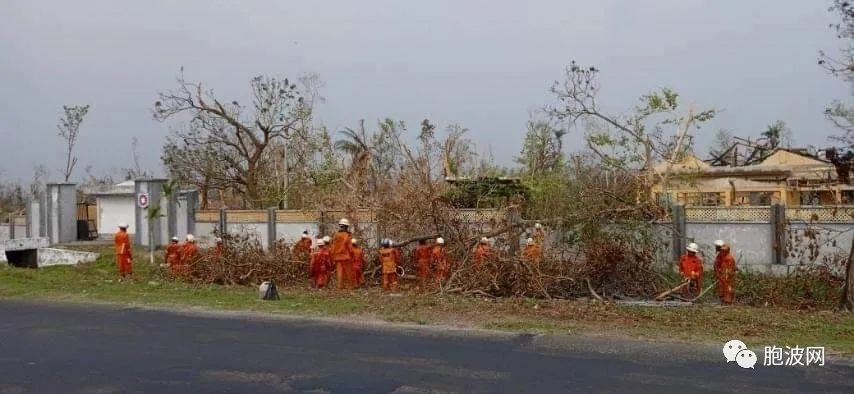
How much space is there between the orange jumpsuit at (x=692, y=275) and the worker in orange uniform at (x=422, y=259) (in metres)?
Answer: 4.87

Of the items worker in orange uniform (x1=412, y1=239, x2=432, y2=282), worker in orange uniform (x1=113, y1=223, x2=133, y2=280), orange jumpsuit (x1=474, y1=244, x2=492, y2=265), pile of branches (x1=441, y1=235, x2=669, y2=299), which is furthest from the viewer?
worker in orange uniform (x1=113, y1=223, x2=133, y2=280)

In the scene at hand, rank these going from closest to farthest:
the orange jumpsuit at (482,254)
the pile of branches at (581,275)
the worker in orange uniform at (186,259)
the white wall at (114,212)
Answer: the pile of branches at (581,275)
the orange jumpsuit at (482,254)
the worker in orange uniform at (186,259)
the white wall at (114,212)

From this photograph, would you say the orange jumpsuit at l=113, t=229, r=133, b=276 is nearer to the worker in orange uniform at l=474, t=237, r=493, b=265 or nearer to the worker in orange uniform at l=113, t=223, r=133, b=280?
the worker in orange uniform at l=113, t=223, r=133, b=280

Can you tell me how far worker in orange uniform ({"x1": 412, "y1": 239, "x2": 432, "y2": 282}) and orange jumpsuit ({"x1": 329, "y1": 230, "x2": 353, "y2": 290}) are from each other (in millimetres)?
1381

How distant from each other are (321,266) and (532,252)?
4.64 m

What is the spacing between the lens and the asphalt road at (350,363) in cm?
749

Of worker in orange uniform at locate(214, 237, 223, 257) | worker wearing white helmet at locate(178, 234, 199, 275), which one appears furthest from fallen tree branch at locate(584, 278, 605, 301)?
worker wearing white helmet at locate(178, 234, 199, 275)

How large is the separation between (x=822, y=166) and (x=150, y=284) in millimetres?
19445

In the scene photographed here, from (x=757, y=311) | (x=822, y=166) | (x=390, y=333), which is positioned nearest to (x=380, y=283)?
(x=390, y=333)

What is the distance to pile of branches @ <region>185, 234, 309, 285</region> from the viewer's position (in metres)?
17.4

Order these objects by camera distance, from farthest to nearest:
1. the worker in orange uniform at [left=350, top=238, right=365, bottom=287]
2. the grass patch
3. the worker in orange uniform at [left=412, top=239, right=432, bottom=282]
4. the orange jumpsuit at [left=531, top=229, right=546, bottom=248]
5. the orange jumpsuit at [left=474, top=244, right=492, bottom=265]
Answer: the worker in orange uniform at [left=350, top=238, right=365, bottom=287], the worker in orange uniform at [left=412, top=239, right=432, bottom=282], the orange jumpsuit at [left=531, top=229, right=546, bottom=248], the orange jumpsuit at [left=474, top=244, right=492, bottom=265], the grass patch

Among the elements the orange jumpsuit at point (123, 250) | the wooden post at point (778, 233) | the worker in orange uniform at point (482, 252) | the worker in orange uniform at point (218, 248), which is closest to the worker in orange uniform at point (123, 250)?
the orange jumpsuit at point (123, 250)

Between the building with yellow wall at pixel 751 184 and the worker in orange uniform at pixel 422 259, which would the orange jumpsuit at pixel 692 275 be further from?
the building with yellow wall at pixel 751 184

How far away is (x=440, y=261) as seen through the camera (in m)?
15.6
